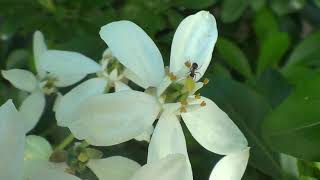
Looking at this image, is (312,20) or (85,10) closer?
(85,10)

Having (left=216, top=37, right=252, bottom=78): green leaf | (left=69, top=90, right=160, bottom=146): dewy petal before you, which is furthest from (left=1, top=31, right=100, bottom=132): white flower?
(left=216, top=37, right=252, bottom=78): green leaf

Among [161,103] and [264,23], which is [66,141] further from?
[264,23]

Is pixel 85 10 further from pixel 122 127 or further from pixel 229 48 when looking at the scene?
pixel 122 127

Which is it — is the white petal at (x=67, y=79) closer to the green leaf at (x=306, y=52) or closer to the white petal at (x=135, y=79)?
the white petal at (x=135, y=79)

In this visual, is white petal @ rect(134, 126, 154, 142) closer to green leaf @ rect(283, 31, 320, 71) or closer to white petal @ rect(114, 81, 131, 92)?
white petal @ rect(114, 81, 131, 92)

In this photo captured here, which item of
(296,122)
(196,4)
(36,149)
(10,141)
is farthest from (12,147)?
(196,4)

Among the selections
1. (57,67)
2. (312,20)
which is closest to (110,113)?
(57,67)

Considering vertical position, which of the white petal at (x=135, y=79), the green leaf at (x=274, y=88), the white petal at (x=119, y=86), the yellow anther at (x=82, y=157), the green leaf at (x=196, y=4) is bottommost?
the green leaf at (x=274, y=88)

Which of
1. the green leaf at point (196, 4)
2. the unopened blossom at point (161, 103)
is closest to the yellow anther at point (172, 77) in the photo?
the unopened blossom at point (161, 103)
